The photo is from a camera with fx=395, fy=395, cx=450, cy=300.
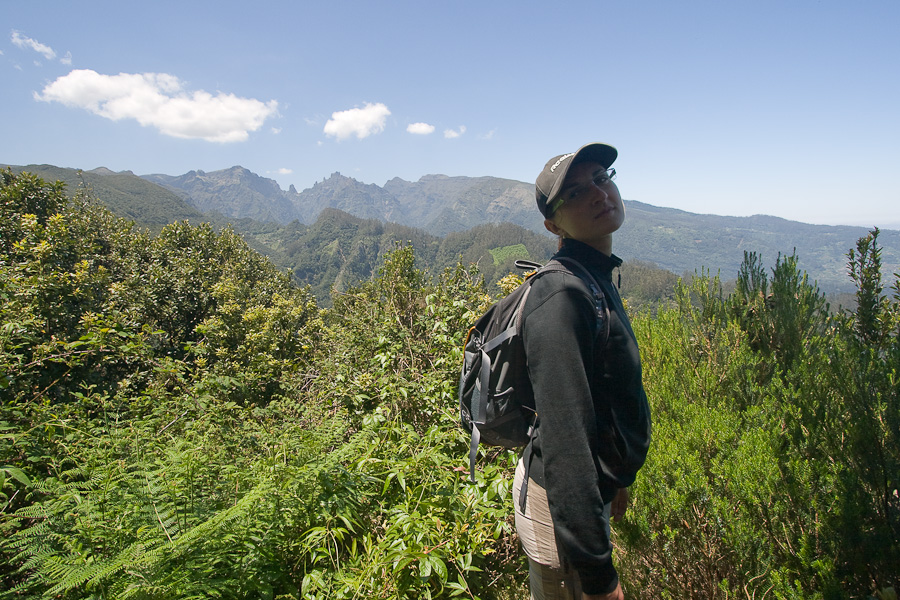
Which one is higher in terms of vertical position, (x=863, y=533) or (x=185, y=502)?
(x=863, y=533)

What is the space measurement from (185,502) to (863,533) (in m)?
2.98

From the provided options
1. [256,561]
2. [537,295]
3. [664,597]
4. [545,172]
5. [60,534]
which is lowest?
[664,597]

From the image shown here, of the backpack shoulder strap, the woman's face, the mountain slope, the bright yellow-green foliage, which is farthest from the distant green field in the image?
the backpack shoulder strap

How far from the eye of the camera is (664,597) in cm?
194

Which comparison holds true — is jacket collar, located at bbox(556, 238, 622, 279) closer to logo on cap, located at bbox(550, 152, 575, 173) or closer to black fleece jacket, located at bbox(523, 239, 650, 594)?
black fleece jacket, located at bbox(523, 239, 650, 594)

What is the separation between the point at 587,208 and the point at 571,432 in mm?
781

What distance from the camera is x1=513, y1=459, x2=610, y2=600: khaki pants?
4.31 ft

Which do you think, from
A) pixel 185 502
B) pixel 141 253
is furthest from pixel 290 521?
pixel 141 253

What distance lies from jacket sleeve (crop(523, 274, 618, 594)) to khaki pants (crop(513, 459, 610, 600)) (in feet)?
0.68

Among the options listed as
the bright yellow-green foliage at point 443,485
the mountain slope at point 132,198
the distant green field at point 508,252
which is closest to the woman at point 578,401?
the bright yellow-green foliage at point 443,485

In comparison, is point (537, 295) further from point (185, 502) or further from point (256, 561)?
point (185, 502)

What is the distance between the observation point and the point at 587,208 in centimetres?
141

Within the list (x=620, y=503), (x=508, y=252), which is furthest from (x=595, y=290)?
(x=508, y=252)

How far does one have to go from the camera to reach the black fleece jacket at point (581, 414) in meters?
1.07
